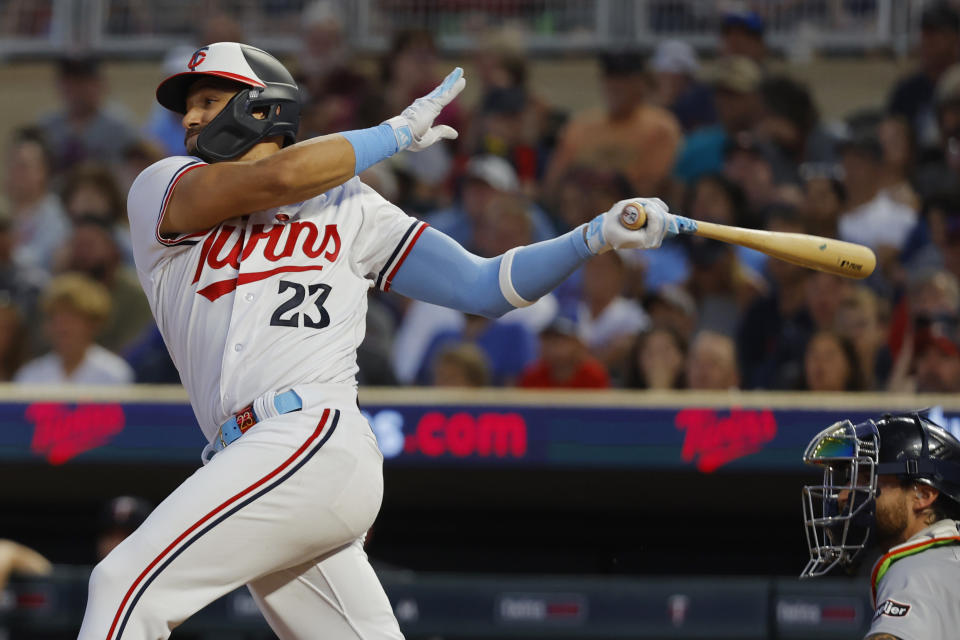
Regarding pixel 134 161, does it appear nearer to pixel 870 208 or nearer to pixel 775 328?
pixel 775 328

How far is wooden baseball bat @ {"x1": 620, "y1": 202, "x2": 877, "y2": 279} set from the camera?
3.05 meters

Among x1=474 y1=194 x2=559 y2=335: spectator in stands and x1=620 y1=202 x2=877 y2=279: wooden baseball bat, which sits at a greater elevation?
x1=620 y1=202 x2=877 y2=279: wooden baseball bat

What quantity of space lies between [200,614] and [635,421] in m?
1.86

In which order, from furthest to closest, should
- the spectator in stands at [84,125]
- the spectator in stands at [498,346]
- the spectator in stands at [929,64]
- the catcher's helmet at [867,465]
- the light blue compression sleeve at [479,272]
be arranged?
1. the spectator in stands at [84,125]
2. the spectator in stands at [929,64]
3. the spectator in stands at [498,346]
4. the light blue compression sleeve at [479,272]
5. the catcher's helmet at [867,465]

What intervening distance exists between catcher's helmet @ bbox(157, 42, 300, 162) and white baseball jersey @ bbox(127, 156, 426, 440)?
0.07 m

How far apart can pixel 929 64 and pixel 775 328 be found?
86.4 inches

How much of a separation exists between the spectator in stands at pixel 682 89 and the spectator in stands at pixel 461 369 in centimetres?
227

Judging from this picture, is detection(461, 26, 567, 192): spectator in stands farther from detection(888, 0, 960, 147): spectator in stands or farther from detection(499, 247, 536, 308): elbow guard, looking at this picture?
detection(499, 247, 536, 308): elbow guard

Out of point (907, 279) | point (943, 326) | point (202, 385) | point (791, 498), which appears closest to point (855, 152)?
point (907, 279)

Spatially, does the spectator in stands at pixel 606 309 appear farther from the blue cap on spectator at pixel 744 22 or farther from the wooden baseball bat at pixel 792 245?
the wooden baseball bat at pixel 792 245

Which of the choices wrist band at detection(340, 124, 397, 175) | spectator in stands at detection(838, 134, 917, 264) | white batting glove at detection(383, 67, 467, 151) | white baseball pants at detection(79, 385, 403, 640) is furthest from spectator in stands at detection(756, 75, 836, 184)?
white baseball pants at detection(79, 385, 403, 640)

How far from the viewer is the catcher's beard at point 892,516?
9.47 feet

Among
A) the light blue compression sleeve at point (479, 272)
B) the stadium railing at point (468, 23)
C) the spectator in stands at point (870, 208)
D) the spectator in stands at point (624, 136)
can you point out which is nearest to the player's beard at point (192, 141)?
the light blue compression sleeve at point (479, 272)

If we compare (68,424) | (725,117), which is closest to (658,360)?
(725,117)
